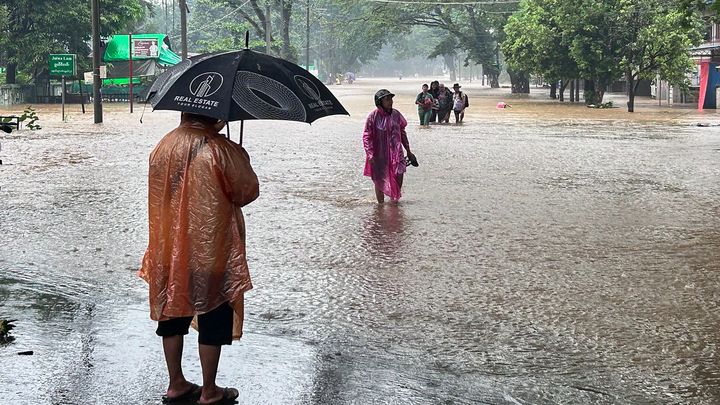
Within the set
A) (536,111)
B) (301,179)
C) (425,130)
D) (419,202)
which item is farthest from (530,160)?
(536,111)

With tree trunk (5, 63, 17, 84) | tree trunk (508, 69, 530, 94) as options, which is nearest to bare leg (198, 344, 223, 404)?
tree trunk (5, 63, 17, 84)

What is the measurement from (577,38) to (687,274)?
34.1 meters

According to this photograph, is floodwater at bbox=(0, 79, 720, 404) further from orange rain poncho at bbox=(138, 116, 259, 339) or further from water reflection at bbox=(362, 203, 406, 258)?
orange rain poncho at bbox=(138, 116, 259, 339)

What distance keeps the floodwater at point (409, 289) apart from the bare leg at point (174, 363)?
0.46ft

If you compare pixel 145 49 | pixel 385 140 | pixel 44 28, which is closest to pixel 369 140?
pixel 385 140

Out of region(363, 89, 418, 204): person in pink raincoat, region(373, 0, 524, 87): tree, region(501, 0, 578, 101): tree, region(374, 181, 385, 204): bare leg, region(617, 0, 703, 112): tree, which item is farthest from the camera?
region(373, 0, 524, 87): tree

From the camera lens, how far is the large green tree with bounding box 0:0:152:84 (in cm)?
4553

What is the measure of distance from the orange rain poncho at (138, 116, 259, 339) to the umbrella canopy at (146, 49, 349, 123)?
14 cm

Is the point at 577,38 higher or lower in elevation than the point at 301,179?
higher

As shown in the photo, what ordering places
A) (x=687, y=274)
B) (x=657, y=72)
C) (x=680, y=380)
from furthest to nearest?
(x=657, y=72)
(x=687, y=274)
(x=680, y=380)

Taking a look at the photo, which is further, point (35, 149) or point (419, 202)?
point (35, 149)

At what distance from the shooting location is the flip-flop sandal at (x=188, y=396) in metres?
4.60

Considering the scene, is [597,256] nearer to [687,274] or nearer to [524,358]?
[687,274]

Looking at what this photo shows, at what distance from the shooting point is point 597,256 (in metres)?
8.58
